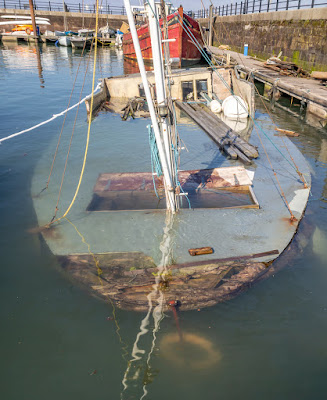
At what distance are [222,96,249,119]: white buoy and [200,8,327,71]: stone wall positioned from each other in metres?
4.98

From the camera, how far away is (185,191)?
911 cm

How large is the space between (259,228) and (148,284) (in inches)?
124

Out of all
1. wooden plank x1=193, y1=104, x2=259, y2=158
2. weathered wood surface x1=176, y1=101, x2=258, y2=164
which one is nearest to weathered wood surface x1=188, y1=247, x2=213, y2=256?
weathered wood surface x1=176, y1=101, x2=258, y2=164

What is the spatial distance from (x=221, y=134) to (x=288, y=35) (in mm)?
17749

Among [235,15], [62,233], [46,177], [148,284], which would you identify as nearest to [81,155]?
[46,177]

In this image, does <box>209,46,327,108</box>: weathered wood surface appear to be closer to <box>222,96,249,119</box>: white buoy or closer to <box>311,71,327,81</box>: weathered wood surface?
<box>311,71,327,81</box>: weathered wood surface

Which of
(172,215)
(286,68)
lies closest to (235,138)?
(172,215)

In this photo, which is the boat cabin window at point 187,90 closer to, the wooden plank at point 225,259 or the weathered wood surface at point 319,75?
the weathered wood surface at point 319,75

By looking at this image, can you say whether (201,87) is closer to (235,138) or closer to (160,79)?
(235,138)

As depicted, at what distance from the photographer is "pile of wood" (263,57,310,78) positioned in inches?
890

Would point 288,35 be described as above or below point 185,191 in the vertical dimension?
above

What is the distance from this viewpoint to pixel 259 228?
7.29 meters

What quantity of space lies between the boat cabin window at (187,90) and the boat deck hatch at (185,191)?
11.8m

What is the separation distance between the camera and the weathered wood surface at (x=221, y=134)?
11281 mm
